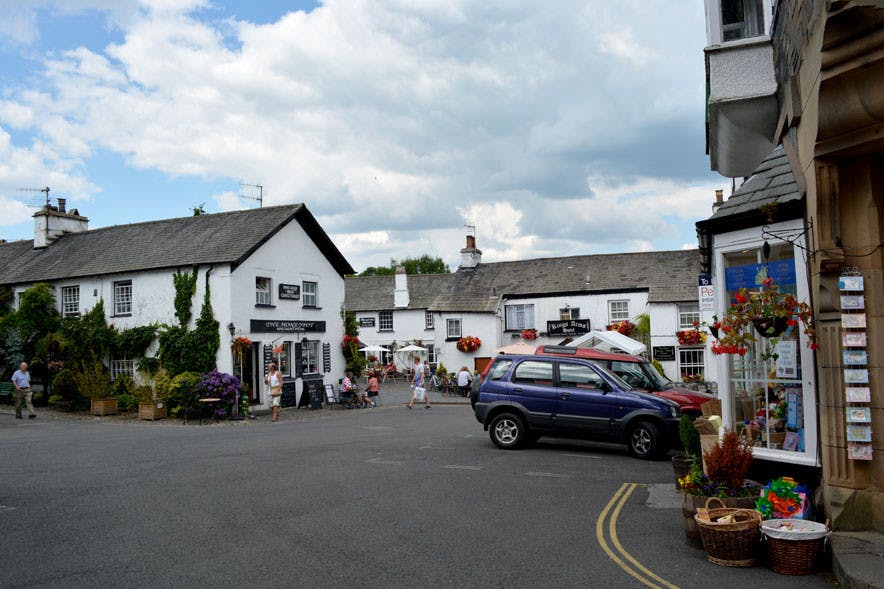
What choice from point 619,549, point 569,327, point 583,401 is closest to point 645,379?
point 583,401

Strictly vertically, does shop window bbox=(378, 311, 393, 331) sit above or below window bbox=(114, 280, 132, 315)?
below

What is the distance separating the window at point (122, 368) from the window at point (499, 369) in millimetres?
16794

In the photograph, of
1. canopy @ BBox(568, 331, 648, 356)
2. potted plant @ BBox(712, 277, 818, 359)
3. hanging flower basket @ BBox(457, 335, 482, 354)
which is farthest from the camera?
hanging flower basket @ BBox(457, 335, 482, 354)

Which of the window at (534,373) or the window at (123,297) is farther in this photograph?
the window at (123,297)

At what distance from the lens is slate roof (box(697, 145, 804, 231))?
25.0ft

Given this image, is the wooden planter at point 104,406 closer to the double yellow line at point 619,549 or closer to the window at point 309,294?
the window at point 309,294

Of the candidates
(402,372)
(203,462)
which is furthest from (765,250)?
(402,372)

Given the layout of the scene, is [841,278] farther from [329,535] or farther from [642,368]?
[642,368]

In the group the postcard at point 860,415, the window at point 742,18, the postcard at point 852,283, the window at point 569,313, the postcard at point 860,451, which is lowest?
the postcard at point 860,451

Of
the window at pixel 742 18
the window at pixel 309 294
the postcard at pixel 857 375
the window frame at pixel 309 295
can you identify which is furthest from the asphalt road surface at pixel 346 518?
the window at pixel 309 294

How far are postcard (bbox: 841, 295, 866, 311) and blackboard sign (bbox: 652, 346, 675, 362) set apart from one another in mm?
29327

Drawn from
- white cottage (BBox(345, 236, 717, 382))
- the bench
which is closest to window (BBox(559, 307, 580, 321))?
white cottage (BBox(345, 236, 717, 382))

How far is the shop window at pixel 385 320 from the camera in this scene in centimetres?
4994

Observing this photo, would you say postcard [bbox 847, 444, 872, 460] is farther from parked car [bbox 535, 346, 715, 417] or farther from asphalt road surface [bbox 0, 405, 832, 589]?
parked car [bbox 535, 346, 715, 417]
